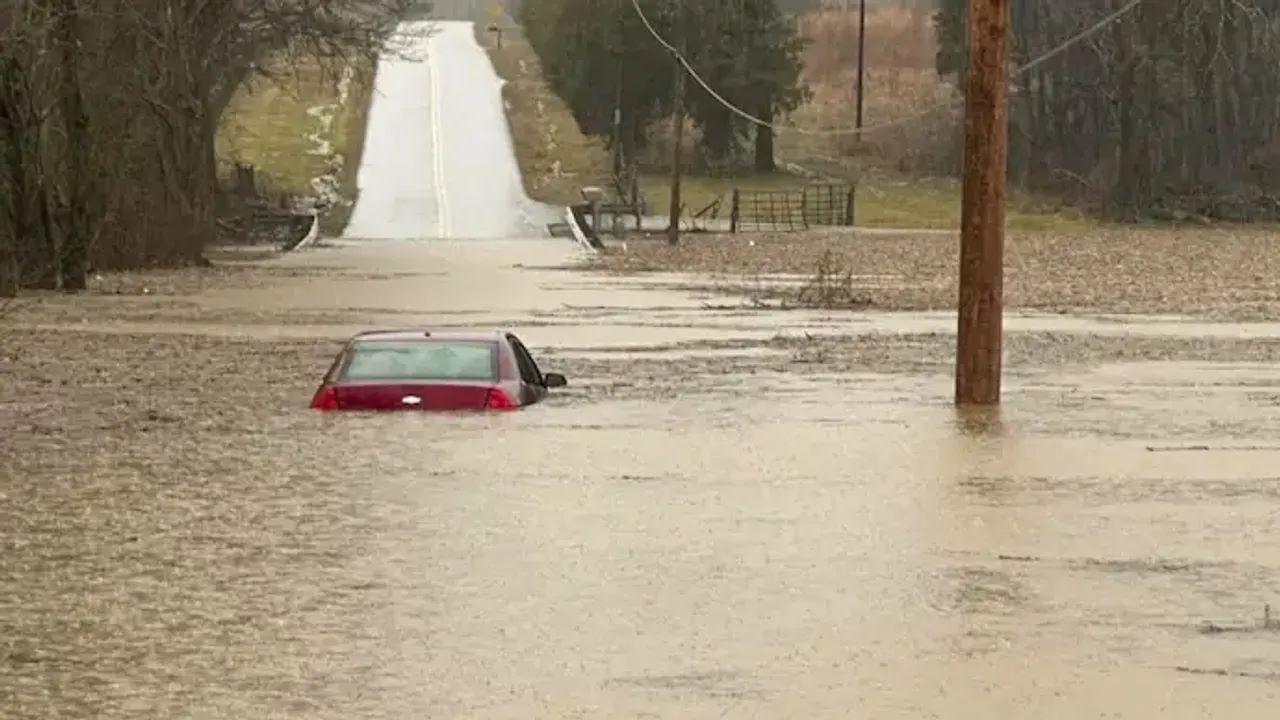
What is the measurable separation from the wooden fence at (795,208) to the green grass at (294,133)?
13.9 metres

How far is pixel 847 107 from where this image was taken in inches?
4589

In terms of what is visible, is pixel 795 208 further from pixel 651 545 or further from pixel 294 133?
pixel 651 545

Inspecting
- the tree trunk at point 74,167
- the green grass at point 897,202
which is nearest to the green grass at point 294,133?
the green grass at point 897,202

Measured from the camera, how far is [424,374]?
2045cm

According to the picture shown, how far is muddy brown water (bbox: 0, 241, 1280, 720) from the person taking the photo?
416 inches

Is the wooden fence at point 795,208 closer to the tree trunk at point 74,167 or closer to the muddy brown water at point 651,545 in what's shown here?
the tree trunk at point 74,167

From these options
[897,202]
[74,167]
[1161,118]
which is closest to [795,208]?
[897,202]

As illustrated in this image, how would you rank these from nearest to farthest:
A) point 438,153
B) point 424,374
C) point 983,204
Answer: point 424,374
point 983,204
point 438,153

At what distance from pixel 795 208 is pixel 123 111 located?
40.1 metres

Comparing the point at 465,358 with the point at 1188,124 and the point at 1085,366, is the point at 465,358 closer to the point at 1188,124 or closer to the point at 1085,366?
the point at 1085,366

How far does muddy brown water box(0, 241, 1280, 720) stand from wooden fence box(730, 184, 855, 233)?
54.5 metres

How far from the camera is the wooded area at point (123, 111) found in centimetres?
4188

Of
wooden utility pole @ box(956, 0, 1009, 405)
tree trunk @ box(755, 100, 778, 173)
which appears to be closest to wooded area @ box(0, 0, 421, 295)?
wooden utility pole @ box(956, 0, 1009, 405)

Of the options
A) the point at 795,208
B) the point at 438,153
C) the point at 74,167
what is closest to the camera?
the point at 74,167
